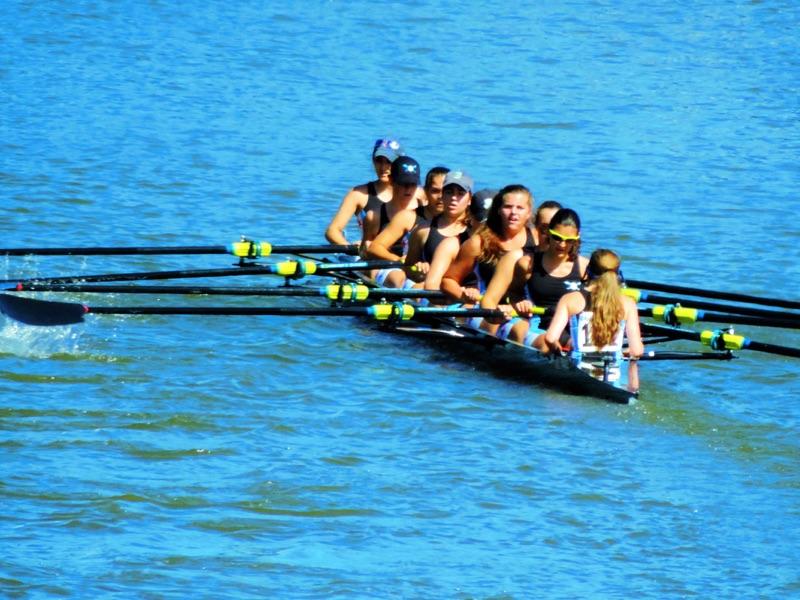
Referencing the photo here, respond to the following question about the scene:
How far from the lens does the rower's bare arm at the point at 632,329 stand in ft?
34.7

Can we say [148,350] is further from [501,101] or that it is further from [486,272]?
[501,101]

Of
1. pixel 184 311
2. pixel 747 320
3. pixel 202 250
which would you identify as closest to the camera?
pixel 747 320

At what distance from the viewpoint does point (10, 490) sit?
9164 mm

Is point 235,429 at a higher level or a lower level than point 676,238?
lower

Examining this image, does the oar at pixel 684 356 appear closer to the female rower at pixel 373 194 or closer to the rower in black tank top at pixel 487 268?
the rower in black tank top at pixel 487 268

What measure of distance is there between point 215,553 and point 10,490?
146cm

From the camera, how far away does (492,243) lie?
11797 mm

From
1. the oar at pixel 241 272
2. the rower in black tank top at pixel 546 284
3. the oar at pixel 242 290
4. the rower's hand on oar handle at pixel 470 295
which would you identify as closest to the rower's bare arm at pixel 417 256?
the oar at pixel 241 272

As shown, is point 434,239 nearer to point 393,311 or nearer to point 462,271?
point 462,271

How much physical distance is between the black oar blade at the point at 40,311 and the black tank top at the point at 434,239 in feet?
8.91

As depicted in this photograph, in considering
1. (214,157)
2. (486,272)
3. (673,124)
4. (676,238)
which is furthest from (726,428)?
(673,124)

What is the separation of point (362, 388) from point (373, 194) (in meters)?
2.96

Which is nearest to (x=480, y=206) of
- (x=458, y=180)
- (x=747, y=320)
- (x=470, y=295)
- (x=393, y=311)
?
(x=458, y=180)

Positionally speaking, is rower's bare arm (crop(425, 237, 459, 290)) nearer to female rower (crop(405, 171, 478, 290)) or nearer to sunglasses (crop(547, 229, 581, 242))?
female rower (crop(405, 171, 478, 290))
